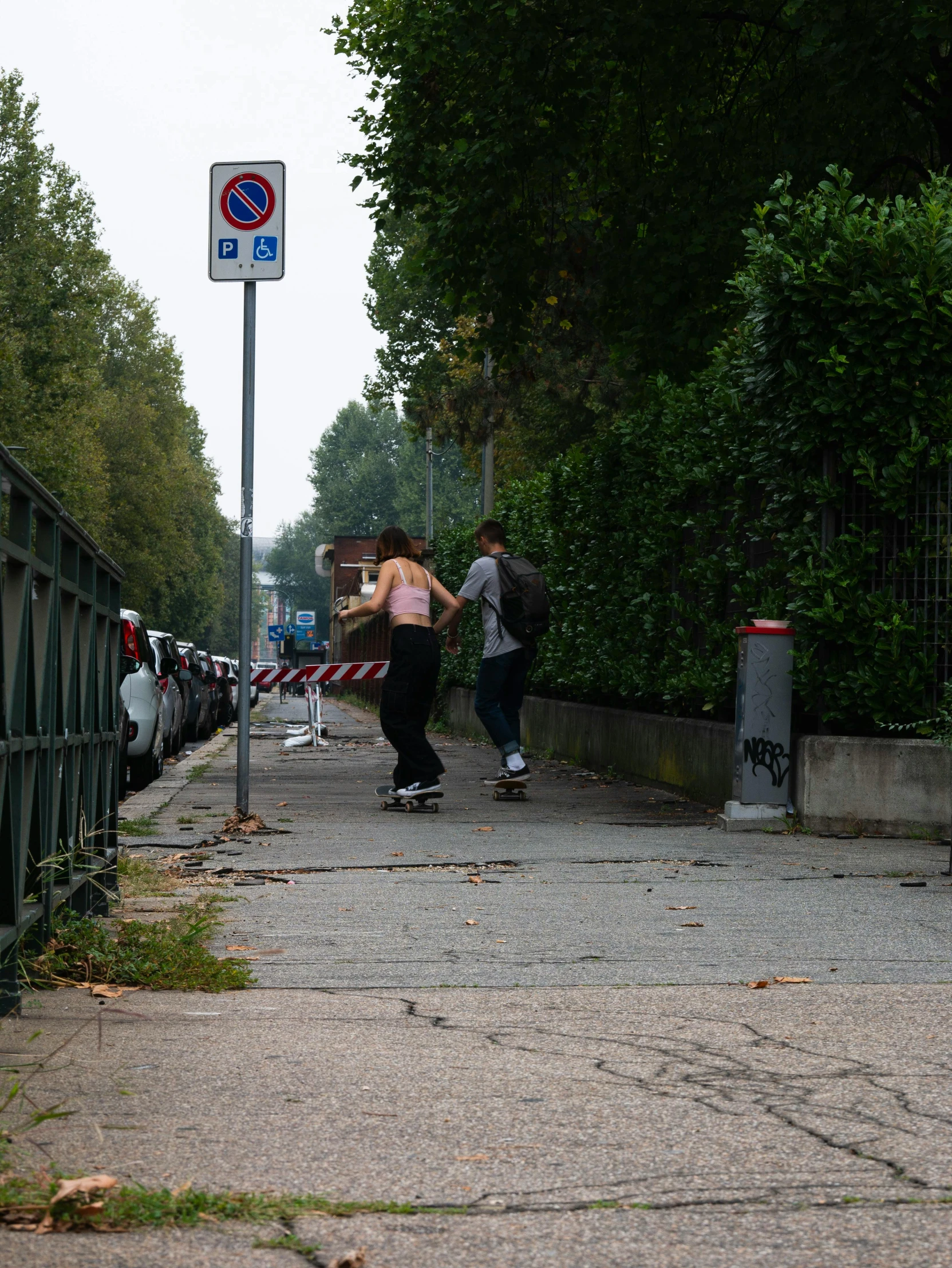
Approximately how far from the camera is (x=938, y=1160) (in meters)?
3.34

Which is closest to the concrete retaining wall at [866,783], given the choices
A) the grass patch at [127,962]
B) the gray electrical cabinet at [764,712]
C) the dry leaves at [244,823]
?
the gray electrical cabinet at [764,712]

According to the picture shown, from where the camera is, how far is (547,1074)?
4.09 metres

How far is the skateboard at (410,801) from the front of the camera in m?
11.4

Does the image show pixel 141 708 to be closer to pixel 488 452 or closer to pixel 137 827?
pixel 137 827

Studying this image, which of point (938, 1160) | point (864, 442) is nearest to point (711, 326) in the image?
point (864, 442)

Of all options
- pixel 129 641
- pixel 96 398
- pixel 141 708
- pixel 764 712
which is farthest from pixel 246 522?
pixel 96 398

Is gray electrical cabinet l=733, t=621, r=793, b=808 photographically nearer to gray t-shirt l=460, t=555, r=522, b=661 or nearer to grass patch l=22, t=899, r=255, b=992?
gray t-shirt l=460, t=555, r=522, b=661

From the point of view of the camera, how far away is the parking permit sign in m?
10.1

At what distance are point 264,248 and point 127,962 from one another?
19.1 ft

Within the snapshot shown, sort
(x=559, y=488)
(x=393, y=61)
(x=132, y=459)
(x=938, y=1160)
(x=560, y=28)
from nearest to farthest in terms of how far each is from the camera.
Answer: (x=938, y=1160)
(x=560, y=28)
(x=393, y=61)
(x=559, y=488)
(x=132, y=459)

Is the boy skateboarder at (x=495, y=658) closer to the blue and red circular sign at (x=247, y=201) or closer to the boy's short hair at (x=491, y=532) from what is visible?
the boy's short hair at (x=491, y=532)

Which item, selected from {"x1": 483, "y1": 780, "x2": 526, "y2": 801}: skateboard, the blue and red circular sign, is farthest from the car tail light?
the blue and red circular sign

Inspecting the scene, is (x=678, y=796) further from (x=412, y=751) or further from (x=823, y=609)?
(x=823, y=609)

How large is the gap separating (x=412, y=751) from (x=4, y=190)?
45598 millimetres
